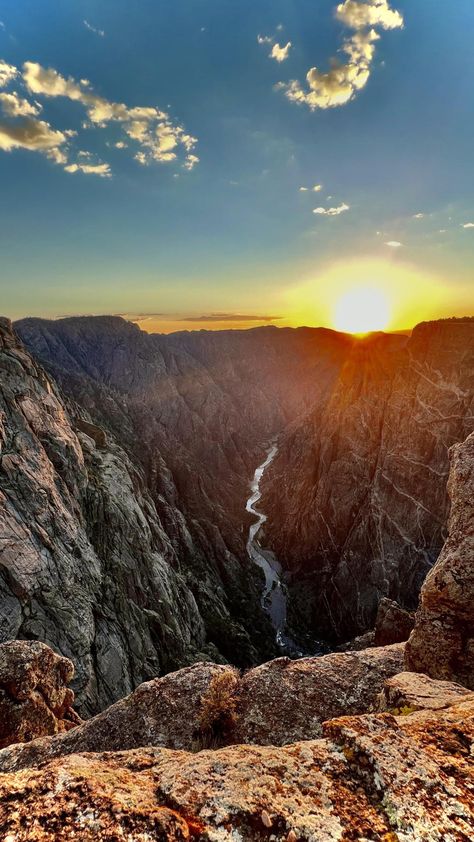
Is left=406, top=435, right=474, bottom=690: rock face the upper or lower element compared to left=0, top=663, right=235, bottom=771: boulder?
upper

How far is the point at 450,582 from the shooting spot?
9.09 metres

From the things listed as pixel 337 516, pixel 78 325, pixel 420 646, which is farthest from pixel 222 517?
pixel 78 325

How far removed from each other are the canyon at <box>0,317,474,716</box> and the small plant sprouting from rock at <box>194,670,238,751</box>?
63.1 ft

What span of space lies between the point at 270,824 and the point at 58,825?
169 cm

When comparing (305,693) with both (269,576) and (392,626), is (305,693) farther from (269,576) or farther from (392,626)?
(269,576)

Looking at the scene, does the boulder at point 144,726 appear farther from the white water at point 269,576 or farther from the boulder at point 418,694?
the white water at point 269,576

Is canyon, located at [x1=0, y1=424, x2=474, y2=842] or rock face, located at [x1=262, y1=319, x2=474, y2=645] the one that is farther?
rock face, located at [x1=262, y1=319, x2=474, y2=645]

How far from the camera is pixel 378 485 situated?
59.6 meters

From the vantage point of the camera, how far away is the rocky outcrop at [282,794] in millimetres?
3006

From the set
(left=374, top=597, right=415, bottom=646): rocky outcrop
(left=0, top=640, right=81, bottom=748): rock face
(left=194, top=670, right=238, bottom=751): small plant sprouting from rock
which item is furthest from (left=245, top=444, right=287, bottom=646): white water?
(left=194, top=670, right=238, bottom=751): small plant sprouting from rock

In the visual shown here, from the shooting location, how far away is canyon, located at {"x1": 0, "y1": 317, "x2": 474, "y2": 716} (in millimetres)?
28016

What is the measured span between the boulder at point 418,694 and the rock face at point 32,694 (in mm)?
9743

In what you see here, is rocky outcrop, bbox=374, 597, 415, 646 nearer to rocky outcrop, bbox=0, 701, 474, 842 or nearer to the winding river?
rocky outcrop, bbox=0, 701, 474, 842

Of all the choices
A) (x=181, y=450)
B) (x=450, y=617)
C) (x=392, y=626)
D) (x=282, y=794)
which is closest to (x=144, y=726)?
(x=282, y=794)
